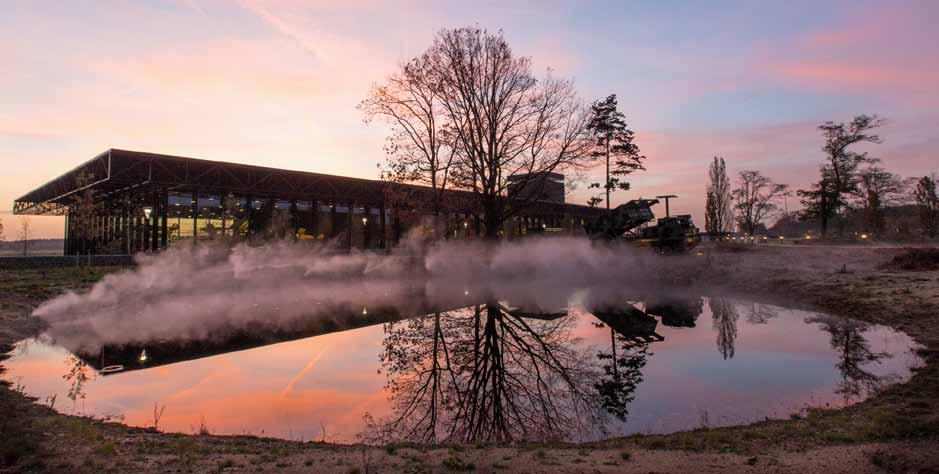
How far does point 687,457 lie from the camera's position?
6477 mm

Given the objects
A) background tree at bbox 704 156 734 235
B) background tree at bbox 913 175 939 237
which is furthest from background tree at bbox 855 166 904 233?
background tree at bbox 704 156 734 235

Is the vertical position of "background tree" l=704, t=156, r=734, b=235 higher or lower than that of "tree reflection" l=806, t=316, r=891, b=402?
higher

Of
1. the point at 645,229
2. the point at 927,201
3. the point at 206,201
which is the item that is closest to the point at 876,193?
the point at 927,201

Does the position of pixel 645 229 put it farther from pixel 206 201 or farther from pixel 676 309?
pixel 206 201

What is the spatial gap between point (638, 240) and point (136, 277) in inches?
1431

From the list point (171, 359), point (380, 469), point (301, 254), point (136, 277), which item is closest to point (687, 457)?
point (380, 469)

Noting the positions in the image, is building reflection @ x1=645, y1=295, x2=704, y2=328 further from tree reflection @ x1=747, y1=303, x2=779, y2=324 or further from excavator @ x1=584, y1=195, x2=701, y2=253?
excavator @ x1=584, y1=195, x2=701, y2=253

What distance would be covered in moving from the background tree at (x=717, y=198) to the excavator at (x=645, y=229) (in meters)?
56.6

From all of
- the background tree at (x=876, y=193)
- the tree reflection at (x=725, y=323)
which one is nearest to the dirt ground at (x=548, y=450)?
the tree reflection at (x=725, y=323)

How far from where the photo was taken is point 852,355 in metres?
13.1

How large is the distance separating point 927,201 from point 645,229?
5285 centimetres

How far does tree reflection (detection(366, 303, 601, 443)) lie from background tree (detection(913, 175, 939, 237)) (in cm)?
6824

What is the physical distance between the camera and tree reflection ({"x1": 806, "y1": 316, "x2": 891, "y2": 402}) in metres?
10.3

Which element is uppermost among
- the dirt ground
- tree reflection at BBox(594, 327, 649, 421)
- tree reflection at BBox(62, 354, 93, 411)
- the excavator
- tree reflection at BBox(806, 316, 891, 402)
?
the excavator
